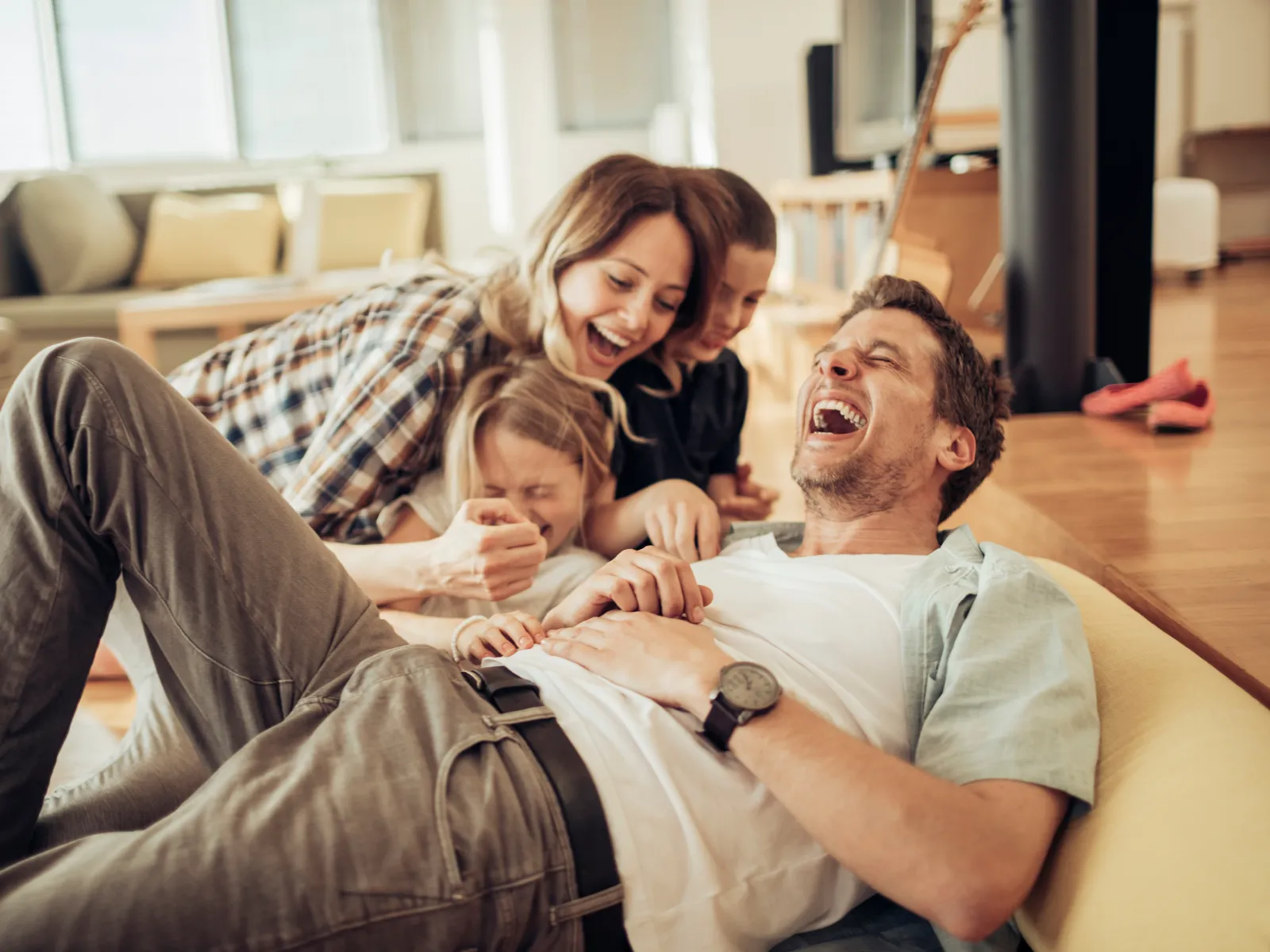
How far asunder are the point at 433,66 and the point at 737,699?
7.57 meters

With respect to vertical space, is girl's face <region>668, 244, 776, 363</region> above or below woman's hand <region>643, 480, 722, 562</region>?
above

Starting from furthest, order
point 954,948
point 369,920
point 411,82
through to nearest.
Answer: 1. point 411,82
2. point 954,948
3. point 369,920

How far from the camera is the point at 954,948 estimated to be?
3.57 feet

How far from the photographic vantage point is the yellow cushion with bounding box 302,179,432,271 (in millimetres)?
6156

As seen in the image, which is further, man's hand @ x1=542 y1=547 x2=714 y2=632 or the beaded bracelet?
the beaded bracelet

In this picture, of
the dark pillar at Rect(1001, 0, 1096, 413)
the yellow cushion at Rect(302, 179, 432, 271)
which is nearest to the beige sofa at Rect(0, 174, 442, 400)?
the yellow cushion at Rect(302, 179, 432, 271)

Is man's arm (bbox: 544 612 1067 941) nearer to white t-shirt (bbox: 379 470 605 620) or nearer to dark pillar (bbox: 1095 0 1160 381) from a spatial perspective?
white t-shirt (bbox: 379 470 605 620)

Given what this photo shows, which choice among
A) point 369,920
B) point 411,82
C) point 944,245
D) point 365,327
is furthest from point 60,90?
point 369,920

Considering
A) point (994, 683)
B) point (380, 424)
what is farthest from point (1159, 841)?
point (380, 424)

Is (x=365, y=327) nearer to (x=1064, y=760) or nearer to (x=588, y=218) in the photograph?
(x=588, y=218)

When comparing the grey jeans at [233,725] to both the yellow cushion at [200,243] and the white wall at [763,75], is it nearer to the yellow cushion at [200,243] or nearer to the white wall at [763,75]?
the yellow cushion at [200,243]

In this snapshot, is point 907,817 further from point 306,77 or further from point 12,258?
point 306,77

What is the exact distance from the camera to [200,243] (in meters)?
5.79

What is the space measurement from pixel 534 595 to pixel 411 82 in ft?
22.5
